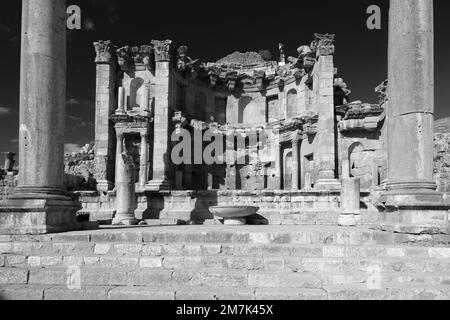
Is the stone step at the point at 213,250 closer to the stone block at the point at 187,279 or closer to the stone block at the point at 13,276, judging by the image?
the stone block at the point at 13,276

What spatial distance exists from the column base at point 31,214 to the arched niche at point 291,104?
1840 centimetres

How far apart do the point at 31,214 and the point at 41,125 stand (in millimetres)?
2078

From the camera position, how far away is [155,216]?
1692cm

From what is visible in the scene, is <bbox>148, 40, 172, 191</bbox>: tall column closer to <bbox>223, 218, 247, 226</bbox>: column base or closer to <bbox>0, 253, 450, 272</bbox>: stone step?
<bbox>223, 218, 247, 226</bbox>: column base

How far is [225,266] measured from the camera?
6.14 metres

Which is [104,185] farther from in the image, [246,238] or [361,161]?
[246,238]

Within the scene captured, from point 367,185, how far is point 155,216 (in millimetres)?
11570

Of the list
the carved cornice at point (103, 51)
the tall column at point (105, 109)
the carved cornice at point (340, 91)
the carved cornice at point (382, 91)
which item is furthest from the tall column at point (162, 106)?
the carved cornice at point (382, 91)

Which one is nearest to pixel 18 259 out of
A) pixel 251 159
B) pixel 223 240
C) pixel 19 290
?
pixel 19 290

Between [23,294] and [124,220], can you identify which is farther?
[124,220]

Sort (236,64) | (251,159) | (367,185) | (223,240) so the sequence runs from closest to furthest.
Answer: (223,240), (367,185), (251,159), (236,64)

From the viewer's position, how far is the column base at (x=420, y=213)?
7161 mm

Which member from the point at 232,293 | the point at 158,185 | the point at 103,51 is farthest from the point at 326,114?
the point at 232,293
